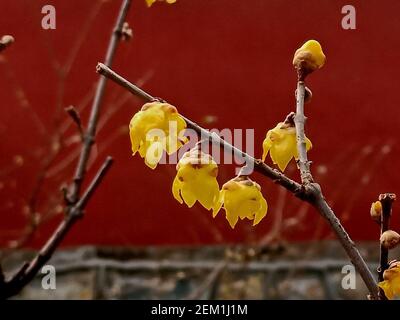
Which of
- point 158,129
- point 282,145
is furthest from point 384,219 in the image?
A: point 158,129

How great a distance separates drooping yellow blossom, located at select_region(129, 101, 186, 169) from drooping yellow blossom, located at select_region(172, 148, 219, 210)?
0.06 feet

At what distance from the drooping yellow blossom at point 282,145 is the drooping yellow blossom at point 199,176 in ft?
0.27

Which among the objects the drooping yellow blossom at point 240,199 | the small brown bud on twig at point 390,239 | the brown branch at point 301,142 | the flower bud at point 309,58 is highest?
the flower bud at point 309,58

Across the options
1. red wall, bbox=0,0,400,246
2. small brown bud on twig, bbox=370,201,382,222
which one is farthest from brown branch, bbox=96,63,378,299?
red wall, bbox=0,0,400,246

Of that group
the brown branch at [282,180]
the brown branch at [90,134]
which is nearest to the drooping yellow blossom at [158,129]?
the brown branch at [282,180]

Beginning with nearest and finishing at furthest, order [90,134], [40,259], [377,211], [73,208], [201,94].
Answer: [377,211] < [40,259] < [73,208] < [90,134] < [201,94]

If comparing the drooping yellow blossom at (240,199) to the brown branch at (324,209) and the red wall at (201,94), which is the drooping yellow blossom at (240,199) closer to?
the brown branch at (324,209)

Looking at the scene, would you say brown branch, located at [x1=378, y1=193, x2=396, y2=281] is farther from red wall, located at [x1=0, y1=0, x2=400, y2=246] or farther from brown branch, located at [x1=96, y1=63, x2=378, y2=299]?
red wall, located at [x1=0, y1=0, x2=400, y2=246]

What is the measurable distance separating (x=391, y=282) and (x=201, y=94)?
2126 millimetres

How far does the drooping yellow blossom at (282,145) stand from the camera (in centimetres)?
80

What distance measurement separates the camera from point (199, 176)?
75 cm

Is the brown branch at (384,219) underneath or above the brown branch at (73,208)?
underneath

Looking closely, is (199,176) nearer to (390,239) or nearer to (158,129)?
(158,129)
